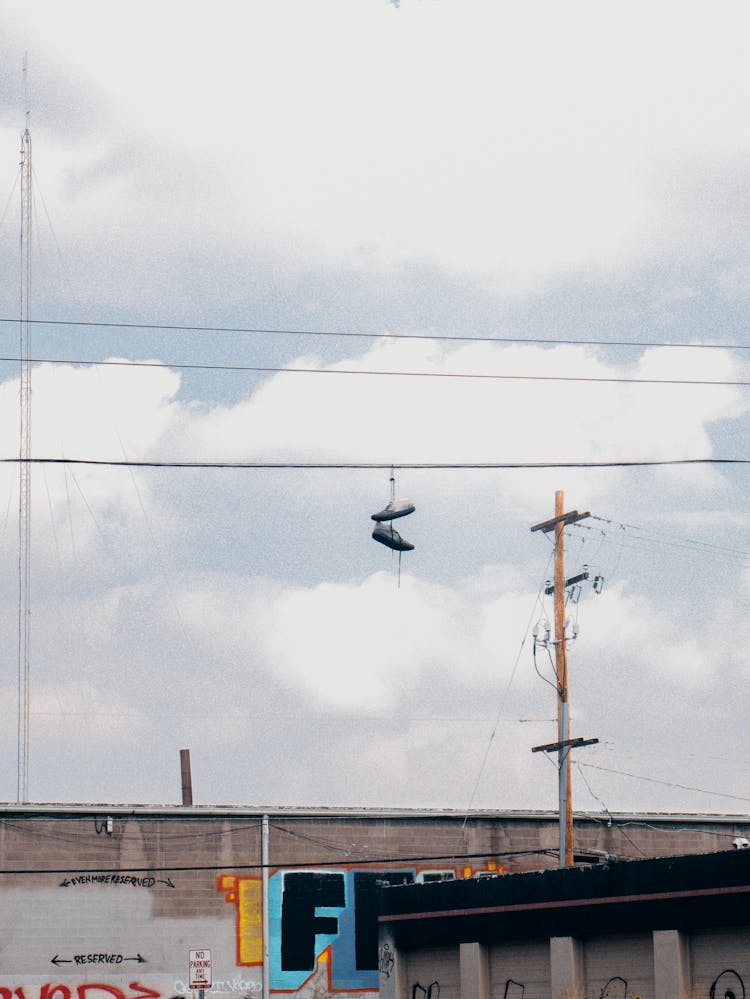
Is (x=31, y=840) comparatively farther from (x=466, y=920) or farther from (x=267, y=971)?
(x=466, y=920)

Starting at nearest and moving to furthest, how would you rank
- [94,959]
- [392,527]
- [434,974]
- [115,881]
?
[392,527] < [434,974] < [94,959] < [115,881]

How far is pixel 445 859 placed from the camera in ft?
130

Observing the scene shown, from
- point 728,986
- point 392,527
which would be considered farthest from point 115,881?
point 392,527

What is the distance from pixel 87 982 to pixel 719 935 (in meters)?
17.0

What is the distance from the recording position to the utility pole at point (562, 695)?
106 feet

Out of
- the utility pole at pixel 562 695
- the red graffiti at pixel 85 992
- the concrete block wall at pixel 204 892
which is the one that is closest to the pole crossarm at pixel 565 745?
the utility pole at pixel 562 695

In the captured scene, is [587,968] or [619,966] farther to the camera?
[587,968]

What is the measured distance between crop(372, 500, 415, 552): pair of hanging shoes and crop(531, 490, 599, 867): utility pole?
40.4ft

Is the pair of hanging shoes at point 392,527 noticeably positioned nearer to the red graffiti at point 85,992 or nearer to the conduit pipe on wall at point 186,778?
the red graffiti at point 85,992

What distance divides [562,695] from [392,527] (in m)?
13.0

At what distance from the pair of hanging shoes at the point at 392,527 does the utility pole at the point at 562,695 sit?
12.3m

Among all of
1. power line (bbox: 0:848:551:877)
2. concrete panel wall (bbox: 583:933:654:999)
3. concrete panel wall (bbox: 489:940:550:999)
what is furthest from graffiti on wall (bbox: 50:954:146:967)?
concrete panel wall (bbox: 583:933:654:999)

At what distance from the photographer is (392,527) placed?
21.2m

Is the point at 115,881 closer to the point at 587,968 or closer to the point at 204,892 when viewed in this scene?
the point at 204,892
